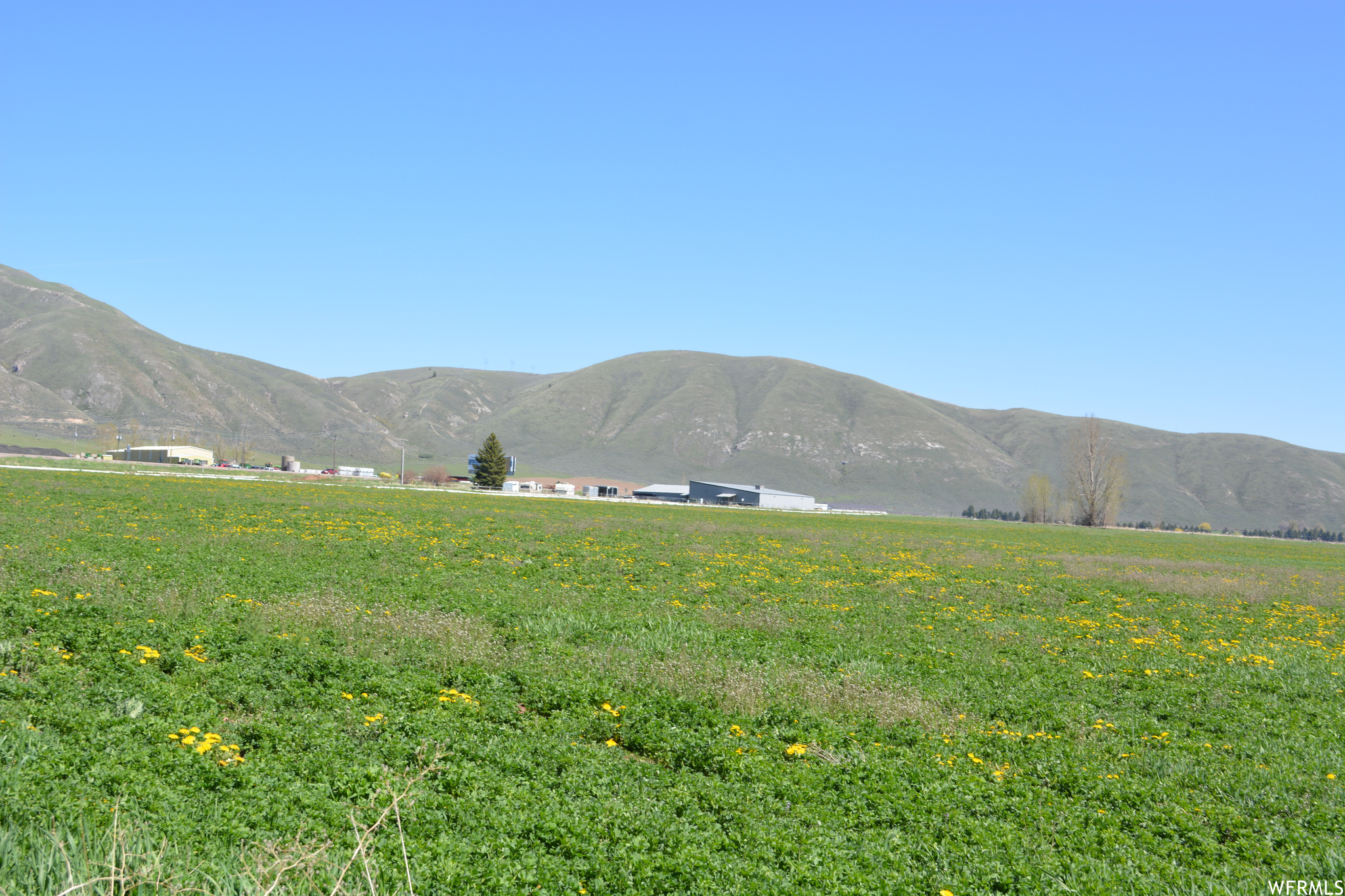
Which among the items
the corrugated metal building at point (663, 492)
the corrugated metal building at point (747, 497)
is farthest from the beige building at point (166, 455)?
the corrugated metal building at point (747, 497)

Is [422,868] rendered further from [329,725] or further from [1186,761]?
[1186,761]

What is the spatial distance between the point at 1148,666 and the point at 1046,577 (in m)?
15.3

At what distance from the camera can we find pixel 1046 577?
2930 cm

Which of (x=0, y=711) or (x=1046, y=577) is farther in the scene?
(x=1046, y=577)

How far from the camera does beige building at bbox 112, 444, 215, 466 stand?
14662cm

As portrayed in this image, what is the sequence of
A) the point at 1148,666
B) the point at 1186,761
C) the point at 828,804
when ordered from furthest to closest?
the point at 1148,666 → the point at 1186,761 → the point at 828,804

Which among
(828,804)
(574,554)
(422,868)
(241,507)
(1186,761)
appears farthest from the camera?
(241,507)

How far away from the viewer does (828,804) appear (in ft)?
26.2

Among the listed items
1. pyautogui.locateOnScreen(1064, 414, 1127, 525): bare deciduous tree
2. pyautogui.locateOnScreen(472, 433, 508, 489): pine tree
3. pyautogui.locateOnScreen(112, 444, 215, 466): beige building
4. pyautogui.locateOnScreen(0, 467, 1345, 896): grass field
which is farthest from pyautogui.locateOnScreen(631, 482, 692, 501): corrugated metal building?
pyautogui.locateOnScreen(0, 467, 1345, 896): grass field

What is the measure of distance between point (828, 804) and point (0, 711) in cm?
→ 820

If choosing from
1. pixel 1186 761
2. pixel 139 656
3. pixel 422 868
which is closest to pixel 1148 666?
pixel 1186 761

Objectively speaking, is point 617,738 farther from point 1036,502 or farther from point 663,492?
point 1036,502

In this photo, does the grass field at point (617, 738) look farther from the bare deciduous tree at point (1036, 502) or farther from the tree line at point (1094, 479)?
the bare deciduous tree at point (1036, 502)

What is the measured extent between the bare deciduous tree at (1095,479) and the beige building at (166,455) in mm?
152102
